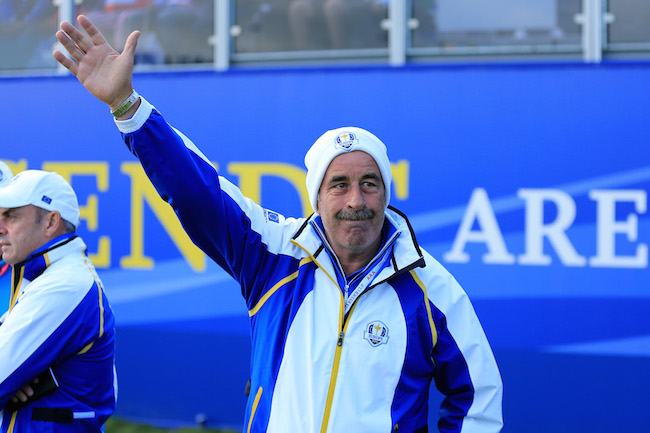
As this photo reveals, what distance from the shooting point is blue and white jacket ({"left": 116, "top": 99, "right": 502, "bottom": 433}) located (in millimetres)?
1926

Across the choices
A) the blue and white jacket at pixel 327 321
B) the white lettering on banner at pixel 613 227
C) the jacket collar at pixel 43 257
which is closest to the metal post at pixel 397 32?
the white lettering on banner at pixel 613 227

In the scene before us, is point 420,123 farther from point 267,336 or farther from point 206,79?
point 267,336

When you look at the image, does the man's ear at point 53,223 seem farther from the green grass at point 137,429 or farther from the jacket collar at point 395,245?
the green grass at point 137,429

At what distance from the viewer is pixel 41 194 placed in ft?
8.91

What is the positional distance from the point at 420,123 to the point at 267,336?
9.45ft

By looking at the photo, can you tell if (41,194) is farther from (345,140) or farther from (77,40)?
(345,140)

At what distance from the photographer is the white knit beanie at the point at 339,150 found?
6.86ft

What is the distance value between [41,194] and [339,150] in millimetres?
1250

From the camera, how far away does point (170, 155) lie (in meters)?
1.88

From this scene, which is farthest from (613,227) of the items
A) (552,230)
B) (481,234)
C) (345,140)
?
(345,140)

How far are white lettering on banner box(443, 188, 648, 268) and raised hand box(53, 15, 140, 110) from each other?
299 cm

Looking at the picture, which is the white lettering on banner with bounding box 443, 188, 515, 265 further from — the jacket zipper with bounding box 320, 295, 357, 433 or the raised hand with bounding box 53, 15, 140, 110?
the raised hand with bounding box 53, 15, 140, 110

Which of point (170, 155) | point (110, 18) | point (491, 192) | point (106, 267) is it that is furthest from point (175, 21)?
point (170, 155)

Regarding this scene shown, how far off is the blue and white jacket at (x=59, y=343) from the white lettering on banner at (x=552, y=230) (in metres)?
2.53
